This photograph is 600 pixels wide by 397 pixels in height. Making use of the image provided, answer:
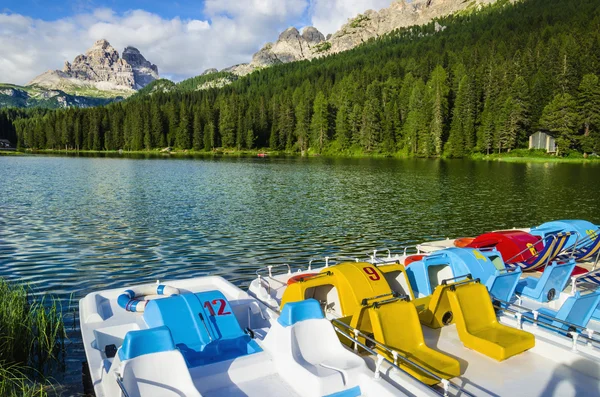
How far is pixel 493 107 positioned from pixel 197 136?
102 m

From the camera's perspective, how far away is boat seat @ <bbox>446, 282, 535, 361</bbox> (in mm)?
8281

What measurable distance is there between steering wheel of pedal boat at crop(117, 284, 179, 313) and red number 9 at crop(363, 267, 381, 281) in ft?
17.2

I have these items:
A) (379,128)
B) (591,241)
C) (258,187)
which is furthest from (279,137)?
(591,241)

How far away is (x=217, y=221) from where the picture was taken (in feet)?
92.9

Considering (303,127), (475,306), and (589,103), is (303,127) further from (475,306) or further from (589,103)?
(475,306)

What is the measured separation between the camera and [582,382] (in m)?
7.52

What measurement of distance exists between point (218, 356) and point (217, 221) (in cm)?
2067

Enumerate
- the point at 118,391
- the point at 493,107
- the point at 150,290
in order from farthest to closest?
the point at 493,107
the point at 150,290
the point at 118,391

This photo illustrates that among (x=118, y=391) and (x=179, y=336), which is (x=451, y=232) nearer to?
(x=179, y=336)

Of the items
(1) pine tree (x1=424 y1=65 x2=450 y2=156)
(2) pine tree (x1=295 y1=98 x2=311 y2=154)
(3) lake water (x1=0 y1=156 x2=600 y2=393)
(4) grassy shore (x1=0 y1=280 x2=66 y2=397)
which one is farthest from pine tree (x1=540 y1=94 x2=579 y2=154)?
(4) grassy shore (x1=0 y1=280 x2=66 y2=397)

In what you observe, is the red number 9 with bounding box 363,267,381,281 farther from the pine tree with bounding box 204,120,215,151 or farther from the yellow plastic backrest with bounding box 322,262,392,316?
the pine tree with bounding box 204,120,215,151

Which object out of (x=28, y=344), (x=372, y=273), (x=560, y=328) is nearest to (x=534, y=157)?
(x=560, y=328)

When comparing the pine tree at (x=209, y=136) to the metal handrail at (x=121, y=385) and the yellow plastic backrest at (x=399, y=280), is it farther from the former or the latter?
the metal handrail at (x=121, y=385)

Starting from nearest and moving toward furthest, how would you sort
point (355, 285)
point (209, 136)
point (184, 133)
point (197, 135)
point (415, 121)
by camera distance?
point (355, 285) → point (415, 121) → point (209, 136) → point (197, 135) → point (184, 133)
